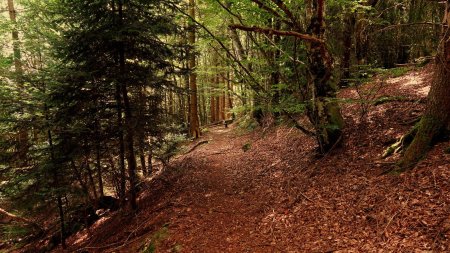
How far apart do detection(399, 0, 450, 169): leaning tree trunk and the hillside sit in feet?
0.81

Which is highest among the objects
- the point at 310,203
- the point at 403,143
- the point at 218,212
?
the point at 403,143

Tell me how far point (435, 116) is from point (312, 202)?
283 centimetres

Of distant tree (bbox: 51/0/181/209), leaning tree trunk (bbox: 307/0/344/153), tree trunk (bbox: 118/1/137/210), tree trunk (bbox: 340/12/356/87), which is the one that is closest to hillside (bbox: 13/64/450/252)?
leaning tree trunk (bbox: 307/0/344/153)

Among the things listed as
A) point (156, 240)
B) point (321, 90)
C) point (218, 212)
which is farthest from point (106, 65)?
point (321, 90)

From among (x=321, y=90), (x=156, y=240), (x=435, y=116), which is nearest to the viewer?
(x=435, y=116)

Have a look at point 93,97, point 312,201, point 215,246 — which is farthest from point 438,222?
point 93,97

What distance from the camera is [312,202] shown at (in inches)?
228

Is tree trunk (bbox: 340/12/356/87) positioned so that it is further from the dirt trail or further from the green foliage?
the green foliage

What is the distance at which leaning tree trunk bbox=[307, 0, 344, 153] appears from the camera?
21.5 ft

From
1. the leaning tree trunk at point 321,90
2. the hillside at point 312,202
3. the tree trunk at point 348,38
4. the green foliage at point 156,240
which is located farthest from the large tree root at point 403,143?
the tree trunk at point 348,38

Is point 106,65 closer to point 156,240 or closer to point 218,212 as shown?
point 156,240

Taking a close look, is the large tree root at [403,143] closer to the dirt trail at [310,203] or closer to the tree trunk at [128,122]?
the dirt trail at [310,203]

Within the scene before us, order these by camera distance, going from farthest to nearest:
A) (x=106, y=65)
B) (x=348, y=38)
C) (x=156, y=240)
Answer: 1. (x=348, y=38)
2. (x=106, y=65)
3. (x=156, y=240)

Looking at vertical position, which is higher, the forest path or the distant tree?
the distant tree
